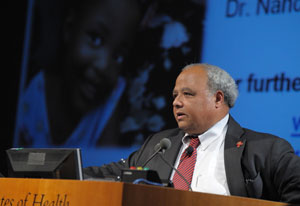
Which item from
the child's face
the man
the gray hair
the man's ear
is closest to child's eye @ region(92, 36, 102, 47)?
the child's face

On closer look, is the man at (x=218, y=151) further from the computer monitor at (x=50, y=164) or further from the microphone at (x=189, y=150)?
the computer monitor at (x=50, y=164)

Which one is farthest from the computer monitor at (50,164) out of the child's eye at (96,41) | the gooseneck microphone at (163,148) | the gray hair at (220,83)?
the child's eye at (96,41)

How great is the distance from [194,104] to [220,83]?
0.79ft

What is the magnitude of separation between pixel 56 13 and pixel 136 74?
48.0 inches

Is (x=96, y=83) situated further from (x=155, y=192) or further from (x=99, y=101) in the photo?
(x=155, y=192)

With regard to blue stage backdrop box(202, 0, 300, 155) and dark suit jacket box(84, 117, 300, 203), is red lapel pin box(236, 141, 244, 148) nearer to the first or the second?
dark suit jacket box(84, 117, 300, 203)

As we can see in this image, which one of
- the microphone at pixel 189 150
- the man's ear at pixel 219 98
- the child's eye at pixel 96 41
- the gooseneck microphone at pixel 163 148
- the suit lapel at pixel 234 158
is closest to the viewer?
the gooseneck microphone at pixel 163 148

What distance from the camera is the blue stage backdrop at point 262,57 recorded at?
382cm

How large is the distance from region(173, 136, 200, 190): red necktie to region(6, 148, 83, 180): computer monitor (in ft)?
2.69

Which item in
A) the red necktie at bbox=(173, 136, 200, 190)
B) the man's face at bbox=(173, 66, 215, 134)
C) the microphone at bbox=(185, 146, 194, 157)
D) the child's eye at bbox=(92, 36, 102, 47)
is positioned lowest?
the red necktie at bbox=(173, 136, 200, 190)

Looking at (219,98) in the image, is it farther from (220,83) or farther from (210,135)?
(210,135)

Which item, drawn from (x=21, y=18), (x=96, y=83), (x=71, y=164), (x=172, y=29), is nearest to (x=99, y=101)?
(x=96, y=83)

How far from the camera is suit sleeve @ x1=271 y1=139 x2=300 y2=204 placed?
2828 millimetres

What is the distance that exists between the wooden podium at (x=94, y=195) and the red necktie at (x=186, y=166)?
82 cm
